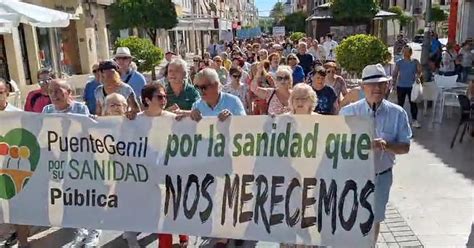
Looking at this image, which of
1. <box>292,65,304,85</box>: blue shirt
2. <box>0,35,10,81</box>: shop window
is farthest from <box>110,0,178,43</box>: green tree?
<box>292,65,304,85</box>: blue shirt

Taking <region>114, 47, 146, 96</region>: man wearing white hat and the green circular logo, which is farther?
<region>114, 47, 146, 96</region>: man wearing white hat

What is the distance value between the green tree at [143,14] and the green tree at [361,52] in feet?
53.1

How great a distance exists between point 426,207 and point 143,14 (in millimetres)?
23057

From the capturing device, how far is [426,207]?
17.1 ft

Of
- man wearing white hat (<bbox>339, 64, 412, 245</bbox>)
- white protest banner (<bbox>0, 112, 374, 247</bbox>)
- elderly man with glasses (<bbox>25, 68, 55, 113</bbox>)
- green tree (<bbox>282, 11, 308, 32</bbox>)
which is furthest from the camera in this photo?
green tree (<bbox>282, 11, 308, 32</bbox>)

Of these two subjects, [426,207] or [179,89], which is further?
[426,207]

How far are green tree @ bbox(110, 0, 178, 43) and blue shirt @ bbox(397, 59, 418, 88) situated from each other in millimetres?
19461

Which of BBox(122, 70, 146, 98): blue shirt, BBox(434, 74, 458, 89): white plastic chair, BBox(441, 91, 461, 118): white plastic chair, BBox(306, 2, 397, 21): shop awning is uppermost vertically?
BBox(306, 2, 397, 21): shop awning

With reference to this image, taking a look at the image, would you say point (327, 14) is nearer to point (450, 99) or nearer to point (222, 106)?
point (450, 99)

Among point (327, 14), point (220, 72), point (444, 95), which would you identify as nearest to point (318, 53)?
point (444, 95)

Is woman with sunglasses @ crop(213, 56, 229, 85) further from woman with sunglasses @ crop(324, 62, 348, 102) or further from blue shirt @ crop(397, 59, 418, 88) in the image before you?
blue shirt @ crop(397, 59, 418, 88)

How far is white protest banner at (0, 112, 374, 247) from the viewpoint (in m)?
3.35

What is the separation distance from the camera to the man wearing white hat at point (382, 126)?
352cm

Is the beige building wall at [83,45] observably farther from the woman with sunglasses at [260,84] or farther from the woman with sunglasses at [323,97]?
the woman with sunglasses at [323,97]
